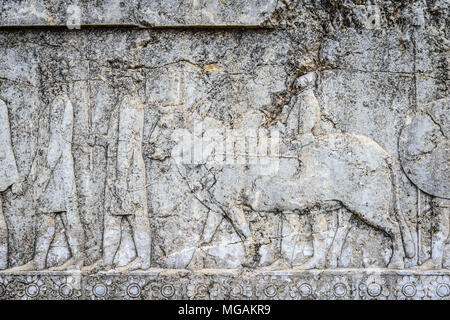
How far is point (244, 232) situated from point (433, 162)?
1560 mm

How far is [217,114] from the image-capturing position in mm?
5141

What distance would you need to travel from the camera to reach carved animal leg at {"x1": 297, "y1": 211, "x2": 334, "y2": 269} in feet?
16.6

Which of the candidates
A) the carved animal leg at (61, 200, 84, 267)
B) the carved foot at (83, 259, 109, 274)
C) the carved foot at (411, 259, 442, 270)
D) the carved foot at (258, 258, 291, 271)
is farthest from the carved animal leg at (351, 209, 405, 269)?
the carved animal leg at (61, 200, 84, 267)

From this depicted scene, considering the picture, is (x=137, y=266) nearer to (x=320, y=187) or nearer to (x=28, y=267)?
(x=28, y=267)

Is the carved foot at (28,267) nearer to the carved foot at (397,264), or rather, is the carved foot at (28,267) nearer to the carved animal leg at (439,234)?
the carved foot at (397,264)

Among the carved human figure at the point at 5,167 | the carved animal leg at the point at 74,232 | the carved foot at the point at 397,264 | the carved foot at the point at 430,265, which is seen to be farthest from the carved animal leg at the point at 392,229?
the carved human figure at the point at 5,167

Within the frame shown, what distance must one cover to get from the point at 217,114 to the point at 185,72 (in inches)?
16.5

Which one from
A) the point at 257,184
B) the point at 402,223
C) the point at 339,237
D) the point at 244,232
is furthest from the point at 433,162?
the point at 244,232

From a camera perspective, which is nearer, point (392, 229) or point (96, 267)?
point (392, 229)

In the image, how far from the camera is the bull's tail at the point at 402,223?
502 cm

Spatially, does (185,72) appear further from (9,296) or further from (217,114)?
(9,296)

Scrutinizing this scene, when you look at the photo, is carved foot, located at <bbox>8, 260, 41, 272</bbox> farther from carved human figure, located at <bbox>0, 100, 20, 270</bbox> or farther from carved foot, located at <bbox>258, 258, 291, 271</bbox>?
carved foot, located at <bbox>258, 258, 291, 271</bbox>

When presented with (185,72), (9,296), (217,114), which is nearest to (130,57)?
(185,72)

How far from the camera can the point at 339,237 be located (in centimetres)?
507
